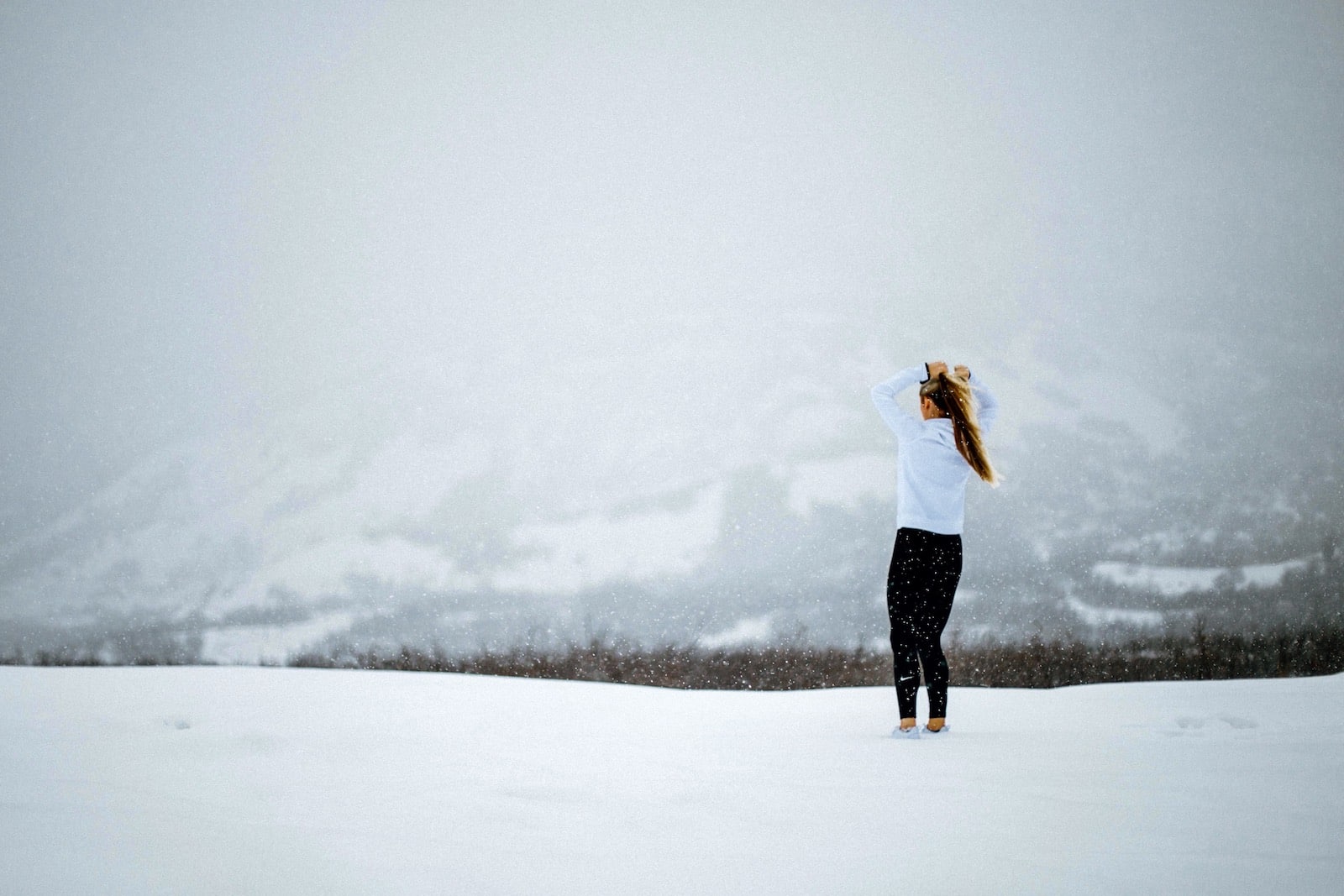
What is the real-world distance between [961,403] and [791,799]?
2.16m

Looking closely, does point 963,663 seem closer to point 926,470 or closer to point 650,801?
point 926,470

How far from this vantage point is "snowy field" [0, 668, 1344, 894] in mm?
1952

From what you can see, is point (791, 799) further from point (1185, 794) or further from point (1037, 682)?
point (1037, 682)

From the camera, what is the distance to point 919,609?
4.05m

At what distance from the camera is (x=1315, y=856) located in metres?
2.03

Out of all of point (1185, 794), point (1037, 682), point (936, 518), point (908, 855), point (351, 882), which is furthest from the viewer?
point (1037, 682)

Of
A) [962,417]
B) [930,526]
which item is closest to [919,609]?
[930,526]

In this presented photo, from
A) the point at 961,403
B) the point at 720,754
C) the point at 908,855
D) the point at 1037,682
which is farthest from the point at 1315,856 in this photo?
the point at 1037,682

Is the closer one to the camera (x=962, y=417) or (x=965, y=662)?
(x=962, y=417)

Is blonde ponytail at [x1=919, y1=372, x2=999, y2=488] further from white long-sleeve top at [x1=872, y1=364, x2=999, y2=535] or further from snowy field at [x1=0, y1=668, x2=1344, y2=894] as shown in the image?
snowy field at [x1=0, y1=668, x2=1344, y2=894]

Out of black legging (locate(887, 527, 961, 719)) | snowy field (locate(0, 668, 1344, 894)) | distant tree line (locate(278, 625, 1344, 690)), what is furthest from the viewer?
distant tree line (locate(278, 625, 1344, 690))

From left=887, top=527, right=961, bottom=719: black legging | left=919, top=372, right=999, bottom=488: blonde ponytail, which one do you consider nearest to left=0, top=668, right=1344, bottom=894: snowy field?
left=887, top=527, right=961, bottom=719: black legging

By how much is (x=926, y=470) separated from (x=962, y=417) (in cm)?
31

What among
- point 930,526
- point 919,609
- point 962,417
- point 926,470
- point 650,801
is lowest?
point 650,801
